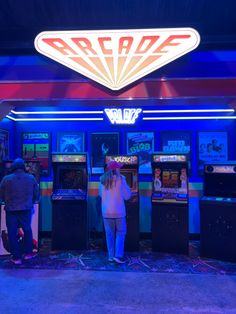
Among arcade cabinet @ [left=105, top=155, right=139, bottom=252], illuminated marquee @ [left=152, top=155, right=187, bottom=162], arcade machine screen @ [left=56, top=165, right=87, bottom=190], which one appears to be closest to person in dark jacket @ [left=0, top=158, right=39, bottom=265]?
arcade machine screen @ [left=56, top=165, right=87, bottom=190]

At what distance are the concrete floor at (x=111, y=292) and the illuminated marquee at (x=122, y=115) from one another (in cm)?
285

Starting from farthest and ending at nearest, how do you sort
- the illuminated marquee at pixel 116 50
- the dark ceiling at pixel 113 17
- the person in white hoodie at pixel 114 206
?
the person in white hoodie at pixel 114 206 → the illuminated marquee at pixel 116 50 → the dark ceiling at pixel 113 17

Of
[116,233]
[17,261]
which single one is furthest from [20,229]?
[116,233]

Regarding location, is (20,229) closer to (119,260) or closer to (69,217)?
(69,217)

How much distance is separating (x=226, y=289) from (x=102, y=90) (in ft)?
11.4

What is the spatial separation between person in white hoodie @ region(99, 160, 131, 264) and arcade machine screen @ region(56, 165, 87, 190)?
101cm

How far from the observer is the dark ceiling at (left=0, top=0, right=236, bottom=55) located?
411 cm

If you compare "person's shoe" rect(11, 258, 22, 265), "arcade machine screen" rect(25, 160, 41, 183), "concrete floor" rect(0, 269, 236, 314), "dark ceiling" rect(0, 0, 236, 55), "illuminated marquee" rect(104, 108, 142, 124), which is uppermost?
"dark ceiling" rect(0, 0, 236, 55)

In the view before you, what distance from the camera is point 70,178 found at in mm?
6180

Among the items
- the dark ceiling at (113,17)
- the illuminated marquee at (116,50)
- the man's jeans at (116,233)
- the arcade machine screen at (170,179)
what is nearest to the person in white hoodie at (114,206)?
the man's jeans at (116,233)

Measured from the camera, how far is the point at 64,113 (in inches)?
280

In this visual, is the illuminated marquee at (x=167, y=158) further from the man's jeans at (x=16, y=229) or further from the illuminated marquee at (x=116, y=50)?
the man's jeans at (x=16, y=229)

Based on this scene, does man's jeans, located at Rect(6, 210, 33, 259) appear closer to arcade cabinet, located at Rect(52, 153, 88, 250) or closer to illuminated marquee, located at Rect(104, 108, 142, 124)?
arcade cabinet, located at Rect(52, 153, 88, 250)

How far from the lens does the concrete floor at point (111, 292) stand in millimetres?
3514
